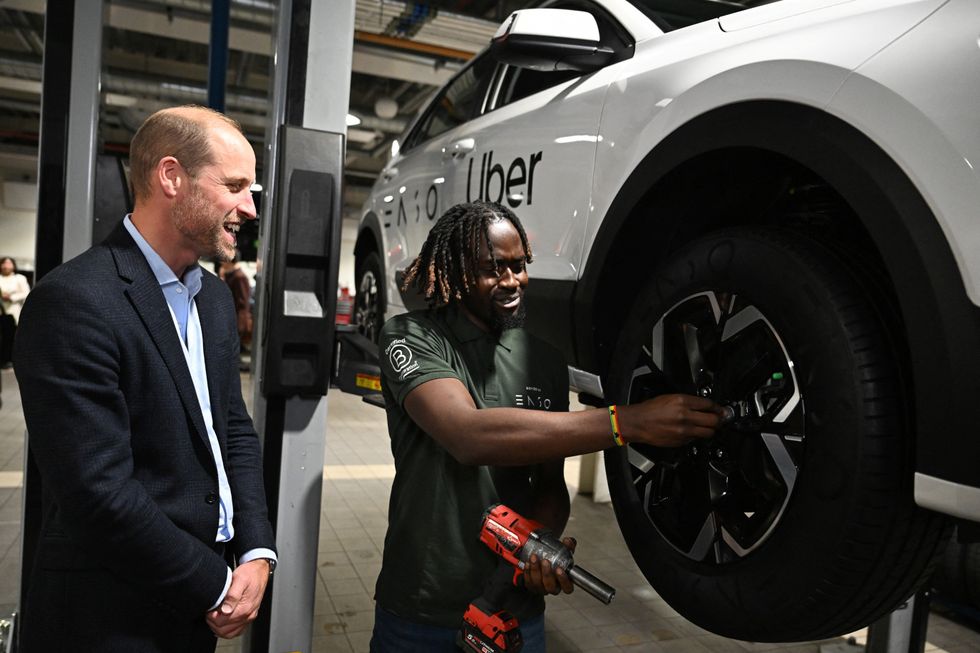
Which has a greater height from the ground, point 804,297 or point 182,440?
point 804,297

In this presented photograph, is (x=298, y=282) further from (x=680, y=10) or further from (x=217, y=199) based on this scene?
(x=680, y=10)

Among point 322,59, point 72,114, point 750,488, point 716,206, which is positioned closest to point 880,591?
point 750,488

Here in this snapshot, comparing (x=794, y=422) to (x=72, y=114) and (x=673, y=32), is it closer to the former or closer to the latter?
(x=673, y=32)

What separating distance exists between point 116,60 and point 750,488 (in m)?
10.5

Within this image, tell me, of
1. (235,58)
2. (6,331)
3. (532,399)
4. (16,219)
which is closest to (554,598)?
(532,399)

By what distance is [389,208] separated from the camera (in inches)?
126

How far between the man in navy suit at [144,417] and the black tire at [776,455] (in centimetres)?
75

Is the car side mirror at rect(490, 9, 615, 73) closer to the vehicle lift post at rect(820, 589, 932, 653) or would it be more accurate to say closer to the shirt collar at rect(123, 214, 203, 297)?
the shirt collar at rect(123, 214, 203, 297)

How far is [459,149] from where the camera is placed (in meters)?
2.38

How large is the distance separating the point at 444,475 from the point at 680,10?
1.25 metres

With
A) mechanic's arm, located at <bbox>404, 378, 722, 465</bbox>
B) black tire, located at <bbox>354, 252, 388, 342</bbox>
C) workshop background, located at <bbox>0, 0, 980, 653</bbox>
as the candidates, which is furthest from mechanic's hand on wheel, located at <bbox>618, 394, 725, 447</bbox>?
black tire, located at <bbox>354, 252, 388, 342</bbox>

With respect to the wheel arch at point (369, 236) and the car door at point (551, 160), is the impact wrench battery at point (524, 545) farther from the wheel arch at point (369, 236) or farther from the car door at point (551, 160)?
the wheel arch at point (369, 236)

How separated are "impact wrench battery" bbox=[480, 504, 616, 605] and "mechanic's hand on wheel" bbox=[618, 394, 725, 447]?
0.80ft

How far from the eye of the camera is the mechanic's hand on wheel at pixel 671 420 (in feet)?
3.90
